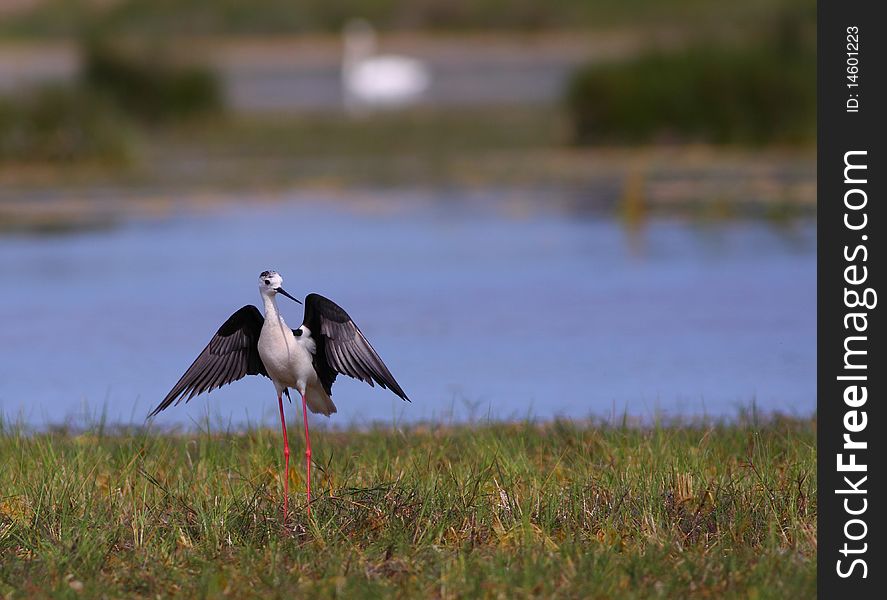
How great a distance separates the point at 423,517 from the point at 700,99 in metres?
22.0

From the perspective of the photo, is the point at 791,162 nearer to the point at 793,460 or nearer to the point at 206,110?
the point at 206,110

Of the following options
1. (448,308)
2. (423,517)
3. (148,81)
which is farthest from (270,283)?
(148,81)

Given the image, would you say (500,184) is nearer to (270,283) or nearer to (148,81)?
(148,81)

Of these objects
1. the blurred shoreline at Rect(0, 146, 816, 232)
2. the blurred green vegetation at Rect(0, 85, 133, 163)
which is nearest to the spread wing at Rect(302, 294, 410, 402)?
the blurred shoreline at Rect(0, 146, 816, 232)

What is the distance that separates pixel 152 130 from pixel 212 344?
89.7 ft

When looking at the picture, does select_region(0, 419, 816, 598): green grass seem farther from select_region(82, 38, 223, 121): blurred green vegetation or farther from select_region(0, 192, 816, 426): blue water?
select_region(82, 38, 223, 121): blurred green vegetation

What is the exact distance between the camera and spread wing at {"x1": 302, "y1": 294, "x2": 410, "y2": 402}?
6141 mm

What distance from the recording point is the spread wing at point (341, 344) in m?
6.14

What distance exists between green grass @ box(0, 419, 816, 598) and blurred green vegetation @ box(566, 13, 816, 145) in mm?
20079

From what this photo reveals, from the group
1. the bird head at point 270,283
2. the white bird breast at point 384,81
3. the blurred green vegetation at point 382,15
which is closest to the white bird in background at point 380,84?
the white bird breast at point 384,81

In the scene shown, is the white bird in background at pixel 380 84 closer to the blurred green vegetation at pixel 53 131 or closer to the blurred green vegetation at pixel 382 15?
the blurred green vegetation at pixel 53 131

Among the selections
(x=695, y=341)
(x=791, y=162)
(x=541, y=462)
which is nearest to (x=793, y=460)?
(x=541, y=462)

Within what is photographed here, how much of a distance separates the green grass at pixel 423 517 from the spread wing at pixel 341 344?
0.48 meters

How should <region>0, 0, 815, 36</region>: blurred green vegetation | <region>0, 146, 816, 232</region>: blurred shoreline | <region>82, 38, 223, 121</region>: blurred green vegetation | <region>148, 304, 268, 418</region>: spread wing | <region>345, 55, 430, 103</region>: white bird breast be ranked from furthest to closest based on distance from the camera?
<region>0, 0, 815, 36</region>: blurred green vegetation → <region>345, 55, 430, 103</region>: white bird breast → <region>82, 38, 223, 121</region>: blurred green vegetation → <region>0, 146, 816, 232</region>: blurred shoreline → <region>148, 304, 268, 418</region>: spread wing
